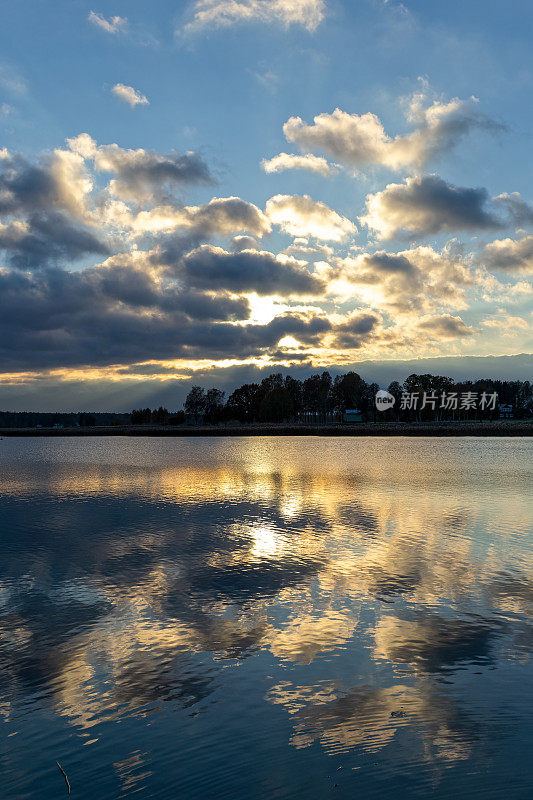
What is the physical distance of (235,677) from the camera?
10.4m

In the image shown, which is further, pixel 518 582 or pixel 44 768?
pixel 518 582

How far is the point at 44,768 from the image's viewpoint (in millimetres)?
7746

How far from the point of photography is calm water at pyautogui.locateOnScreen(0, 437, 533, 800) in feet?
25.1

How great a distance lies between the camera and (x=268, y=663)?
1101 cm

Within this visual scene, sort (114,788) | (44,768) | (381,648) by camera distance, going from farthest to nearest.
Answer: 1. (381,648)
2. (44,768)
3. (114,788)

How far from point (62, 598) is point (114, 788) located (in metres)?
8.98

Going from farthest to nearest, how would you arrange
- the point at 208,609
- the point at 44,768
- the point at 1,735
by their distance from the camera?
the point at 208,609 < the point at 1,735 < the point at 44,768

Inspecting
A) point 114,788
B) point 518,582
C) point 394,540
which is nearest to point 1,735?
point 114,788

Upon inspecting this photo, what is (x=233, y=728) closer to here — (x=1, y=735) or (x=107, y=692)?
(x=107, y=692)

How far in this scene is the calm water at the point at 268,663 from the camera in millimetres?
7660

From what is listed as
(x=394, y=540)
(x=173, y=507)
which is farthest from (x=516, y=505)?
(x=173, y=507)

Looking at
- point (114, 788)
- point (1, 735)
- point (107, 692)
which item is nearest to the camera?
point (114, 788)

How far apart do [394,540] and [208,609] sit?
422 inches

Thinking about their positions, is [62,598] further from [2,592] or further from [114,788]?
[114,788]
